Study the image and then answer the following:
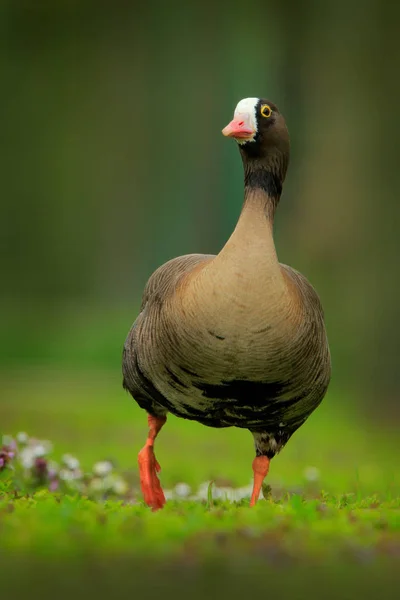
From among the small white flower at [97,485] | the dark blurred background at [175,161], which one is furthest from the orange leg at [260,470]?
the dark blurred background at [175,161]

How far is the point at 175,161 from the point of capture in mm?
31391

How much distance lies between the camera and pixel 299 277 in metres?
6.53

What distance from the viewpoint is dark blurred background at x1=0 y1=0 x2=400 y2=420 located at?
1175cm

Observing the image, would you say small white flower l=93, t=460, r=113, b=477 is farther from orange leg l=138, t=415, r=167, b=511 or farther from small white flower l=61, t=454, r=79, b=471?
orange leg l=138, t=415, r=167, b=511

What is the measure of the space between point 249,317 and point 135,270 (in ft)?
84.0

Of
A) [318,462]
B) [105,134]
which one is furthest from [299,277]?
[105,134]

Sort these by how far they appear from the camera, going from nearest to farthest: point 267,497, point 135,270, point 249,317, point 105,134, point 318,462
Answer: point 249,317
point 267,497
point 318,462
point 135,270
point 105,134

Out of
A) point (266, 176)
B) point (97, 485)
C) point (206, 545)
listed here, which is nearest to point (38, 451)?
point (97, 485)

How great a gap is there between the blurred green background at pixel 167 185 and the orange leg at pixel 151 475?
1.84 m

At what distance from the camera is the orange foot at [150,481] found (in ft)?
21.4

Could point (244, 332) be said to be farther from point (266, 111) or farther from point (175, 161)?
point (175, 161)

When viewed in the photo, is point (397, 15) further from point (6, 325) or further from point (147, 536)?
point (6, 325)

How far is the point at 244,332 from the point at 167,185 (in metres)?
25.8

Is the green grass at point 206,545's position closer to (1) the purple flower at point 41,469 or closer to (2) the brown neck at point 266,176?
(1) the purple flower at point 41,469
